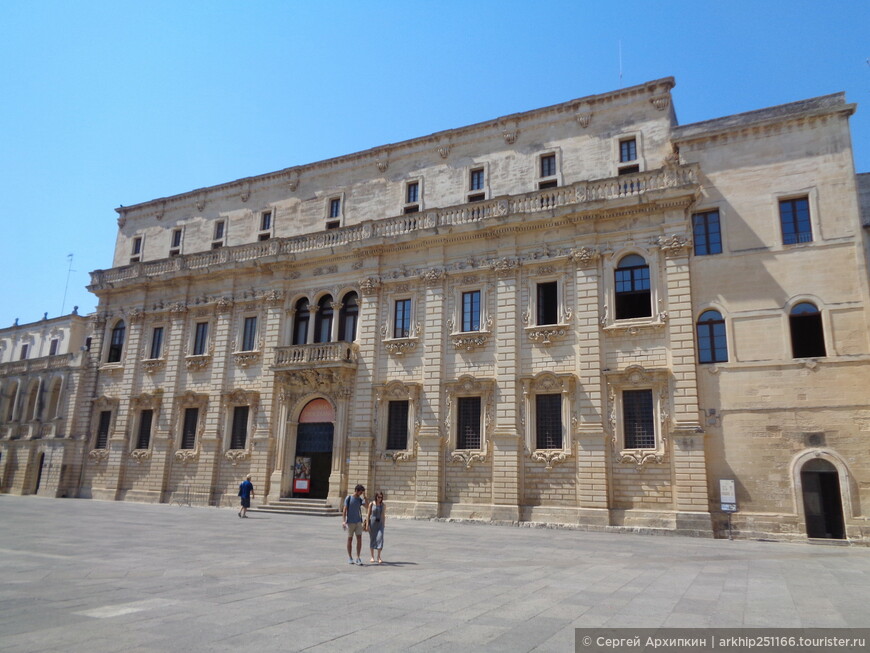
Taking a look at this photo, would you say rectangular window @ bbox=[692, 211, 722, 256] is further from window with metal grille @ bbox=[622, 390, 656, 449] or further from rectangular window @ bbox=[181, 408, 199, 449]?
rectangular window @ bbox=[181, 408, 199, 449]

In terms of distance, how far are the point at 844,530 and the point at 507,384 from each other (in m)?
12.4

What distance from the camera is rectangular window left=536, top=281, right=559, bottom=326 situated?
82.5 ft

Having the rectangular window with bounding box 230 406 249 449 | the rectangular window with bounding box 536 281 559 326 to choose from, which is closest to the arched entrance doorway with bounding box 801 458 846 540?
the rectangular window with bounding box 536 281 559 326

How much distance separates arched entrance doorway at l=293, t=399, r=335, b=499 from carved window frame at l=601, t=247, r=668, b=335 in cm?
1379

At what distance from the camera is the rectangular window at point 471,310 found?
87.4ft

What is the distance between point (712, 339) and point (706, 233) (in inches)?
169

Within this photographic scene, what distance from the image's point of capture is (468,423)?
25.7 m

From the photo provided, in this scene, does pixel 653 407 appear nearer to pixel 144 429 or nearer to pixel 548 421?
pixel 548 421

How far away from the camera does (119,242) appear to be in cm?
4097

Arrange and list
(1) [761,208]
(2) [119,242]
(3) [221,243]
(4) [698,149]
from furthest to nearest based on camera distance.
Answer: (2) [119,242], (3) [221,243], (4) [698,149], (1) [761,208]

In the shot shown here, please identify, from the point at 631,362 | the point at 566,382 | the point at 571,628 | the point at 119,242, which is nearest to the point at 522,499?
the point at 566,382

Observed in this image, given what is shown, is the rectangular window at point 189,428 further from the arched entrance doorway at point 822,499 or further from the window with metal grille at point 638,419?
the arched entrance doorway at point 822,499

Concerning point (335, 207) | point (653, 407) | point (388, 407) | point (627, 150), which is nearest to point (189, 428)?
point (388, 407)

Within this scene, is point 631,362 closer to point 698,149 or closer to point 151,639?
point 698,149
